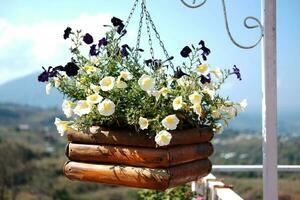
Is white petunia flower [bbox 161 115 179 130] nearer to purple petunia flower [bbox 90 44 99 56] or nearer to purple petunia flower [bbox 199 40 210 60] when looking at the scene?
purple petunia flower [bbox 199 40 210 60]

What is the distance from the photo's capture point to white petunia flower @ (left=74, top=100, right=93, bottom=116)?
5.64ft

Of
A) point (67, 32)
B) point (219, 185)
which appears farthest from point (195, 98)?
point (219, 185)

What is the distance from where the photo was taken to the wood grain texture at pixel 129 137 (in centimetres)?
167

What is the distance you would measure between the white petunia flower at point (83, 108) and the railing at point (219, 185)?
1207 mm

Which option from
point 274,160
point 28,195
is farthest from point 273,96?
point 28,195

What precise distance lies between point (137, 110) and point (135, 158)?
0.17 meters

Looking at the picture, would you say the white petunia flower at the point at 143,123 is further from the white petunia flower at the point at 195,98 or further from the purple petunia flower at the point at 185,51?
the purple petunia flower at the point at 185,51

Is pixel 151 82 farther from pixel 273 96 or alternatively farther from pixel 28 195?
pixel 28 195

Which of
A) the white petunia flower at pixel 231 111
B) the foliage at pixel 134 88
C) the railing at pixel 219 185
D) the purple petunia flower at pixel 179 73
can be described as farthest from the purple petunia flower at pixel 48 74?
the railing at pixel 219 185

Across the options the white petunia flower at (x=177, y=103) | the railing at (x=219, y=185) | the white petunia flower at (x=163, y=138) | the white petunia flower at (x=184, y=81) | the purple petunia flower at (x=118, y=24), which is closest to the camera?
the white petunia flower at (x=163, y=138)

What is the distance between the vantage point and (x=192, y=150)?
5.80ft

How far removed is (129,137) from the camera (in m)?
1.69

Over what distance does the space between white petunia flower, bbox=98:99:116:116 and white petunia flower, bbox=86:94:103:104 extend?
33mm

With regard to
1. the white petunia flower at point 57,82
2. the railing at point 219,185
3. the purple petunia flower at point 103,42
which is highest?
the purple petunia flower at point 103,42
